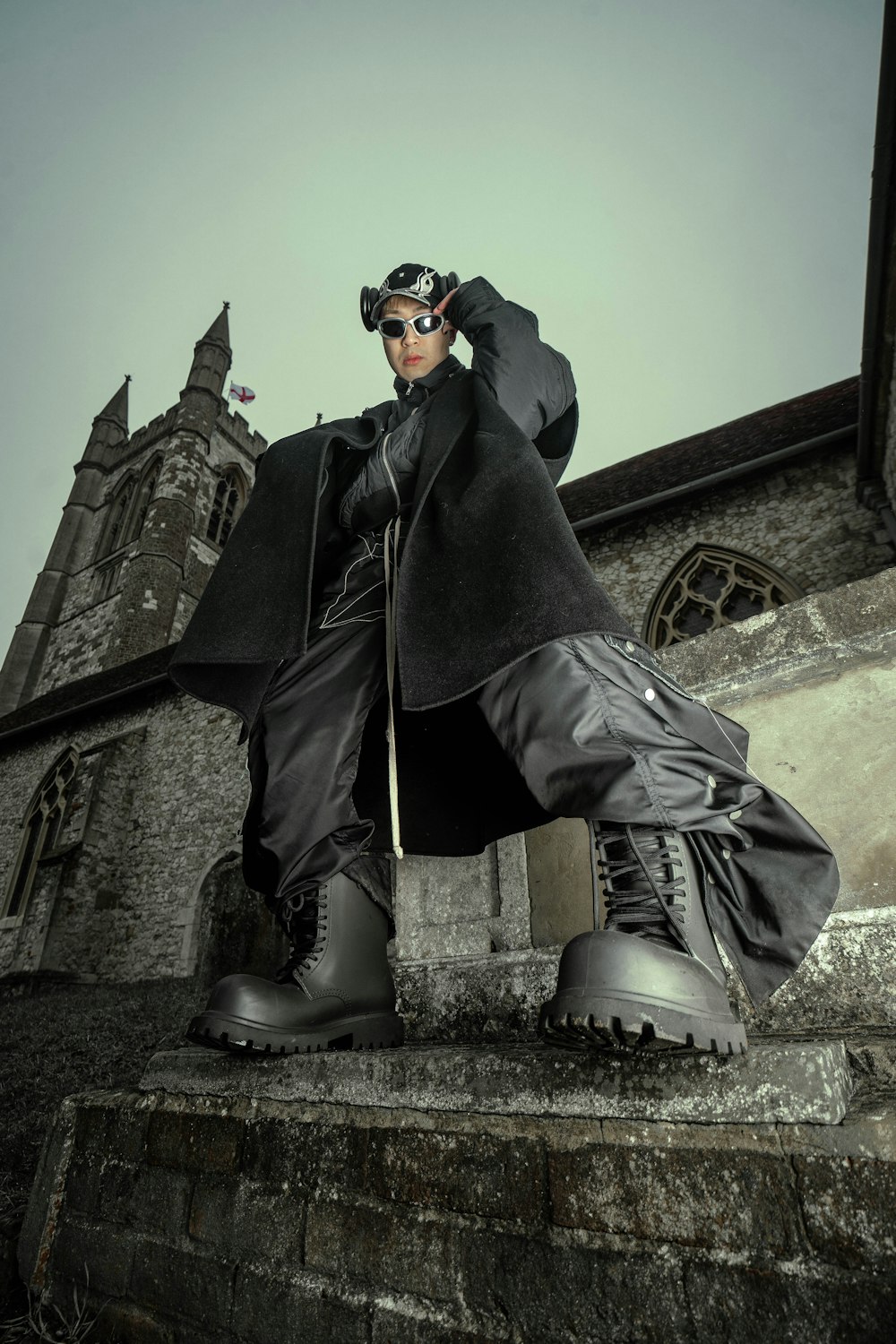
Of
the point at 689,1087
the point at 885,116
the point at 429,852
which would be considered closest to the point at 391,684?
the point at 429,852

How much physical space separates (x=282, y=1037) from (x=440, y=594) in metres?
1.03

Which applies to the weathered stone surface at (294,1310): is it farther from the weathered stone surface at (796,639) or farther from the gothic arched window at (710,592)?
the gothic arched window at (710,592)

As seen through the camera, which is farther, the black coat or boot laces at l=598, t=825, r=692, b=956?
the black coat

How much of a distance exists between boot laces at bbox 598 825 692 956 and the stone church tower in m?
22.6

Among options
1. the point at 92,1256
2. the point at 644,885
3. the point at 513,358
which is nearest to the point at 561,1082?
the point at 644,885

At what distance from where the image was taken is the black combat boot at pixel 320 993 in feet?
5.15

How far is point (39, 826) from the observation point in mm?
14430

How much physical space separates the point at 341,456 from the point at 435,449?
505 millimetres

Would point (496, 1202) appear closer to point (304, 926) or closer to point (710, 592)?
point (304, 926)

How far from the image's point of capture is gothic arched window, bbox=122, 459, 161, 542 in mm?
26594

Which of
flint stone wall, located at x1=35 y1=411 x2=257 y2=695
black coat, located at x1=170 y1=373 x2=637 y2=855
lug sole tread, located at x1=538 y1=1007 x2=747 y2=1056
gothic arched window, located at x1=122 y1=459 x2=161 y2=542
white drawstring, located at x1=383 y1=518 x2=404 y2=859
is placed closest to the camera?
lug sole tread, located at x1=538 y1=1007 x2=747 y2=1056

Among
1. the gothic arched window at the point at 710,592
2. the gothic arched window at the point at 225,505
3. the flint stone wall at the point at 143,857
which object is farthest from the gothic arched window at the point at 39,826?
the gothic arched window at the point at 225,505

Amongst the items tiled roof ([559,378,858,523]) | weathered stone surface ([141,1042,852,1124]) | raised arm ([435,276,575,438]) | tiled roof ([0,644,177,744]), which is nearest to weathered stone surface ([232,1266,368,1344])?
weathered stone surface ([141,1042,852,1124])

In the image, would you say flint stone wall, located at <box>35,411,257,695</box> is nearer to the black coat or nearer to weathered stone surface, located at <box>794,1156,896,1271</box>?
the black coat
